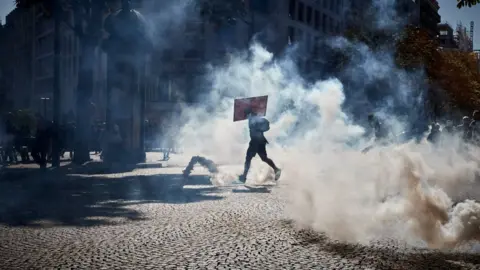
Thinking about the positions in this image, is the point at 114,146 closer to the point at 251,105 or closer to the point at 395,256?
the point at 251,105

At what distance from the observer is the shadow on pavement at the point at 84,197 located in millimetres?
8602

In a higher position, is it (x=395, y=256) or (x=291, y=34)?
(x=291, y=34)

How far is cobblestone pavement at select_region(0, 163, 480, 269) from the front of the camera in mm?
5617

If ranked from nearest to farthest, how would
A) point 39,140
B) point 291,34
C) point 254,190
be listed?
point 254,190 → point 39,140 → point 291,34

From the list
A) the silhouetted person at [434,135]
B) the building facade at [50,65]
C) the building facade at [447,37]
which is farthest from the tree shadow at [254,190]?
the building facade at [447,37]

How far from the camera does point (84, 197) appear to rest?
37.4 feet

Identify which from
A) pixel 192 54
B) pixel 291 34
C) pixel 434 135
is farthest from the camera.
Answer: pixel 291 34

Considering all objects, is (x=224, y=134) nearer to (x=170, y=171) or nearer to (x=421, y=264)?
(x=170, y=171)

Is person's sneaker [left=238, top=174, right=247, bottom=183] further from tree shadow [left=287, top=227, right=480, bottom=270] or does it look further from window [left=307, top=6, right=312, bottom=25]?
window [left=307, top=6, right=312, bottom=25]

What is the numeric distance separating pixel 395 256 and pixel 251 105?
8.89m

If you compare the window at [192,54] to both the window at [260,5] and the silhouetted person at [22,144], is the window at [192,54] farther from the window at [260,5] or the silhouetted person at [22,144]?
the silhouetted person at [22,144]

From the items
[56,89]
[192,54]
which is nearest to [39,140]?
[56,89]

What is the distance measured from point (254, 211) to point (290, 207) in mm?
547

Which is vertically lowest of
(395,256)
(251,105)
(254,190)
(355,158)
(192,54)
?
(395,256)
